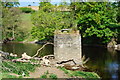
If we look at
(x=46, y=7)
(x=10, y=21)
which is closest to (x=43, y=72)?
(x=46, y=7)

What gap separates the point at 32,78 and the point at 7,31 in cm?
2549

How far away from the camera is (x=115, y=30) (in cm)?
2923

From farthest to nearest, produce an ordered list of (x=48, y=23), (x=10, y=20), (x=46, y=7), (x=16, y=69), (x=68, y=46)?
(x=10, y=20)
(x=46, y=7)
(x=48, y=23)
(x=68, y=46)
(x=16, y=69)

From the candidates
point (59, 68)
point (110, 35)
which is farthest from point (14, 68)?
point (110, 35)

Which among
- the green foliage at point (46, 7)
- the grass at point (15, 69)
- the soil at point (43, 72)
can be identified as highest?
the green foliage at point (46, 7)

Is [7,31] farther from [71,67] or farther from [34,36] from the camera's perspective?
[71,67]

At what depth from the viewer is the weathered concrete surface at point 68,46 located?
15666 mm

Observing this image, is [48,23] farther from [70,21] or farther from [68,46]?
[68,46]

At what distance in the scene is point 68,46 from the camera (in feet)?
51.7

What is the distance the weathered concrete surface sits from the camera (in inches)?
617

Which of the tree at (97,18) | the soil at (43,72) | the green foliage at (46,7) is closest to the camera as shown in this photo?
the soil at (43,72)

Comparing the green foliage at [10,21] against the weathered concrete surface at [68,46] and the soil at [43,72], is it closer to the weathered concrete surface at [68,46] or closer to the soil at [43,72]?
the weathered concrete surface at [68,46]

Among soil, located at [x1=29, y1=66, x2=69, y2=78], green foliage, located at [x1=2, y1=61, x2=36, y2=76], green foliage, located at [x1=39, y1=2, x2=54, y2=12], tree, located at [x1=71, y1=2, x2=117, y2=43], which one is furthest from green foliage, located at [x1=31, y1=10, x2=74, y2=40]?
green foliage, located at [x1=2, y1=61, x2=36, y2=76]

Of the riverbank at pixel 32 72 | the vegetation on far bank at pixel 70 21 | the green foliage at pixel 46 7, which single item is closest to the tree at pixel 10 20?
the vegetation on far bank at pixel 70 21
